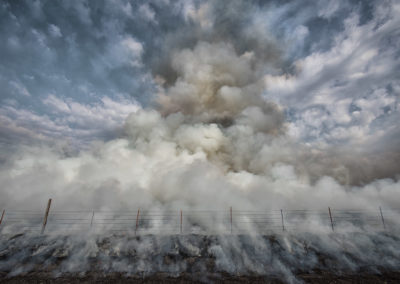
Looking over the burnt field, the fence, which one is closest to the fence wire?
the fence

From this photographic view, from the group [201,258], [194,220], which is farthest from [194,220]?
[201,258]

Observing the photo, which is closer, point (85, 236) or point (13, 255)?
point (13, 255)

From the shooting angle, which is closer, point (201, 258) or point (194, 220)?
point (201, 258)

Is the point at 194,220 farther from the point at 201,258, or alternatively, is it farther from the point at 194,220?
the point at 201,258

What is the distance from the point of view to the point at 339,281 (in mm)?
20750

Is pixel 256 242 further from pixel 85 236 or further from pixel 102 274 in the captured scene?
pixel 85 236

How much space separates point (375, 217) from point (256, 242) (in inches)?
2152

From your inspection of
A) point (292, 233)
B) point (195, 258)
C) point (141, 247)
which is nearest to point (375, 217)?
point (292, 233)

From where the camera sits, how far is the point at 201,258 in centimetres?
2544

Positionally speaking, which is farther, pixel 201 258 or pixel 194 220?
pixel 194 220

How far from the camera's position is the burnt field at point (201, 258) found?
70.3ft

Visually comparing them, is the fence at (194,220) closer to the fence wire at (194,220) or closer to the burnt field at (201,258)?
the fence wire at (194,220)

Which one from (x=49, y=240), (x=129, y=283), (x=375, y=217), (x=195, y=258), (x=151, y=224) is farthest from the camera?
(x=375, y=217)

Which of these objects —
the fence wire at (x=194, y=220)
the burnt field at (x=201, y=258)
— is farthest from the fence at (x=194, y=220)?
the burnt field at (x=201, y=258)
